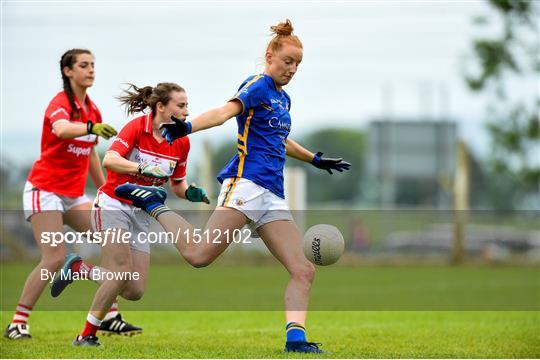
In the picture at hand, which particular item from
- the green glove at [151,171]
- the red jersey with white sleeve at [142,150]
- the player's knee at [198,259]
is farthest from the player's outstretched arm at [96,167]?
the player's knee at [198,259]

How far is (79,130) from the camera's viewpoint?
8406 millimetres

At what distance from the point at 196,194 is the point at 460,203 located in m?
22.4

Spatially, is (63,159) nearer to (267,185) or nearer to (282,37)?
(267,185)

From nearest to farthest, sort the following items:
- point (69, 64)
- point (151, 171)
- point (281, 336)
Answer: point (151, 171), point (69, 64), point (281, 336)

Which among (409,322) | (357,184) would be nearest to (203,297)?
(409,322)

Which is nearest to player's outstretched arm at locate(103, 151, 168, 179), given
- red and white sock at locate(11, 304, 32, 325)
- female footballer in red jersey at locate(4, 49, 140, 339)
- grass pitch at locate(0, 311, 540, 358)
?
female footballer in red jersey at locate(4, 49, 140, 339)

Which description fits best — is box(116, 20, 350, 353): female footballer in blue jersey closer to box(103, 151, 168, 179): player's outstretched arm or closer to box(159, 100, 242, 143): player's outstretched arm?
box(159, 100, 242, 143): player's outstretched arm

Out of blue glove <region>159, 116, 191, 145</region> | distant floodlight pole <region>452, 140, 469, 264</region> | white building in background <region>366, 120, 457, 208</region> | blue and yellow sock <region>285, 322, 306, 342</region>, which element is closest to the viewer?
blue glove <region>159, 116, 191, 145</region>

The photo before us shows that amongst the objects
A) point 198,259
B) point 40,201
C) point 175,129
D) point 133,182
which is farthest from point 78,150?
point 175,129

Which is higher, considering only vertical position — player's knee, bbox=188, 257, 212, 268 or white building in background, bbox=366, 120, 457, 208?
white building in background, bbox=366, 120, 457, 208

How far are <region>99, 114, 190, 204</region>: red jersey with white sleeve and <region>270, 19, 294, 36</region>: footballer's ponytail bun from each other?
1.26 m

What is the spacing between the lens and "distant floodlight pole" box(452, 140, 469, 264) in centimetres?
2920

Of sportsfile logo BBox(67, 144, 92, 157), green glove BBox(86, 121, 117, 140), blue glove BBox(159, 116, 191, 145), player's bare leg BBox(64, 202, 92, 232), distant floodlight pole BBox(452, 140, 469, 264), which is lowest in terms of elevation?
player's bare leg BBox(64, 202, 92, 232)

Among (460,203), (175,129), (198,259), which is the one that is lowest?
(198,259)
